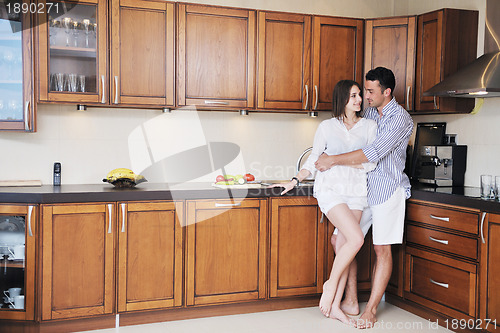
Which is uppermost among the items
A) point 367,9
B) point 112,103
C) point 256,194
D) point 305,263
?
point 367,9

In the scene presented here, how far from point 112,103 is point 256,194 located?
45.7 inches

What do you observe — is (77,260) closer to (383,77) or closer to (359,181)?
(359,181)

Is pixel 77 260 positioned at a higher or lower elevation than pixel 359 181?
lower

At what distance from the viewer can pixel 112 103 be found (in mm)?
3584

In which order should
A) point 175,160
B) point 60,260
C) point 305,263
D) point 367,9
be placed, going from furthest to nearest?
point 367,9 < point 175,160 < point 305,263 < point 60,260

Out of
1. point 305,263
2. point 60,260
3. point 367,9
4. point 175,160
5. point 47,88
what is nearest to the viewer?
point 60,260

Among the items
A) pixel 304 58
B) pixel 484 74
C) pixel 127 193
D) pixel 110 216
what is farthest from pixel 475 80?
pixel 110 216

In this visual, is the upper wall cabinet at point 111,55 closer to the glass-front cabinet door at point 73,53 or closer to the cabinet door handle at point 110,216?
the glass-front cabinet door at point 73,53

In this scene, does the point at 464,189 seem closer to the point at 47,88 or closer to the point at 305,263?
the point at 305,263

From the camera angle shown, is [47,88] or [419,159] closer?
[47,88]

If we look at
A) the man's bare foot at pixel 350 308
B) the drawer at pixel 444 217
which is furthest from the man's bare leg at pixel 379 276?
the drawer at pixel 444 217

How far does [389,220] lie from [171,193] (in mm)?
1454

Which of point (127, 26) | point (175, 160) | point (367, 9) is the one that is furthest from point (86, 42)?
point (367, 9)

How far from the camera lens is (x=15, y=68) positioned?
3.38 metres
